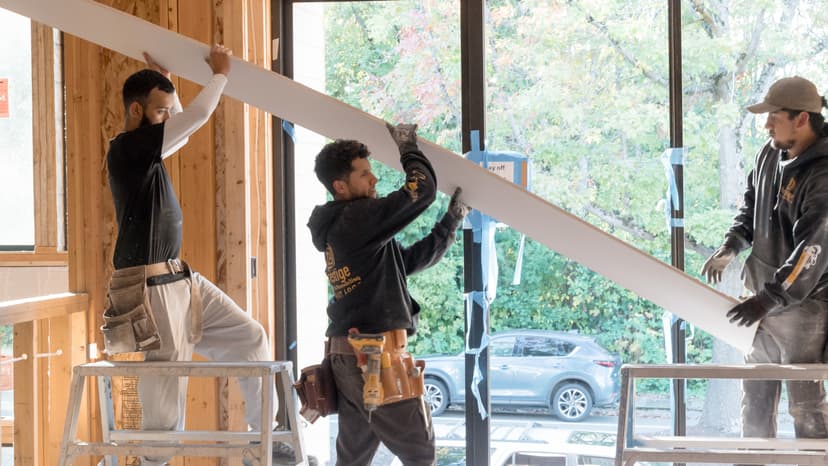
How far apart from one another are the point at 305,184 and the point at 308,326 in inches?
26.7

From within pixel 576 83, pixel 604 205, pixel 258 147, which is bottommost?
pixel 604 205

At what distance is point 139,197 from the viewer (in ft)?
9.02

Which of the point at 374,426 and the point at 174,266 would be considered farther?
the point at 174,266

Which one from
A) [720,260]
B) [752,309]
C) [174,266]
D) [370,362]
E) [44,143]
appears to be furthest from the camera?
[44,143]

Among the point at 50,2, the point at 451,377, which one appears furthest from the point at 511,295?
the point at 50,2

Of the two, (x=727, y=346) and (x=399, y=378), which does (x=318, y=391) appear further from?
(x=727, y=346)

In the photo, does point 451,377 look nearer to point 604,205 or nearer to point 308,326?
point 308,326

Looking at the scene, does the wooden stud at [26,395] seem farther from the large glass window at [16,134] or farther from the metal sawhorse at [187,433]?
the large glass window at [16,134]

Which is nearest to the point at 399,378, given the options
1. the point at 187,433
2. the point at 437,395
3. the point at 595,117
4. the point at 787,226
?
the point at 187,433

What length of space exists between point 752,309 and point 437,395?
172 cm

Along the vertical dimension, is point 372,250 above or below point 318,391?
above

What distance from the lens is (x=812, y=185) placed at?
2.63m

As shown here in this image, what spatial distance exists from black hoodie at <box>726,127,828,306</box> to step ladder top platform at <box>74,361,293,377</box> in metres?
1.54

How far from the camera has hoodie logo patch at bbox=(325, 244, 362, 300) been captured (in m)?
2.53
